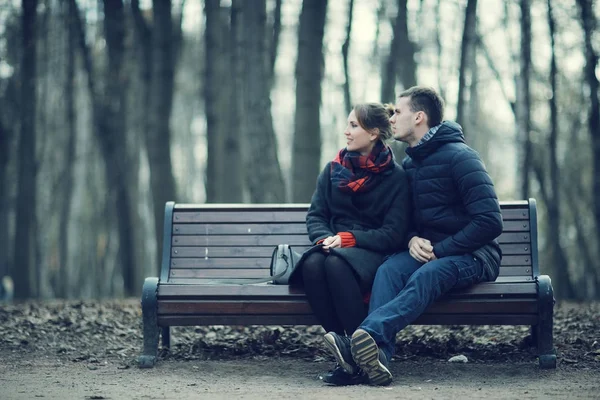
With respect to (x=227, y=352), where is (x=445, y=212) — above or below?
above

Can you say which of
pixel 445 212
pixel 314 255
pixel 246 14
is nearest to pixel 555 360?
pixel 445 212

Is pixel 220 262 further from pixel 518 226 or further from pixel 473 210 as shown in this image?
pixel 518 226

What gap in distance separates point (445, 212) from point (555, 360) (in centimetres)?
127

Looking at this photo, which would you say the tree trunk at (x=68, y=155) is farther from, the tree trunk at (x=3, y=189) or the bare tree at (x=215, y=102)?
the bare tree at (x=215, y=102)

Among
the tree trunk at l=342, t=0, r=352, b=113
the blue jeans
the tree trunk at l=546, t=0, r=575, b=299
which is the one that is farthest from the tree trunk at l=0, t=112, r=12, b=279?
the blue jeans

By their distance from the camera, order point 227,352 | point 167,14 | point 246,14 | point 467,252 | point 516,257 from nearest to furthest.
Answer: point 467,252
point 516,257
point 227,352
point 246,14
point 167,14

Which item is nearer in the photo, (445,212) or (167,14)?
(445,212)

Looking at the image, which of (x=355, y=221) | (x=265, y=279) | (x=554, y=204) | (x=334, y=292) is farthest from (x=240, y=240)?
(x=554, y=204)

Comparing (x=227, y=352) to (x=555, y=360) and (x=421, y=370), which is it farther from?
(x=555, y=360)

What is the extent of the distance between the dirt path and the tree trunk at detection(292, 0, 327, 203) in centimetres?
525

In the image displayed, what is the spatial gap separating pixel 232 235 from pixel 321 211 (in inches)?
32.8

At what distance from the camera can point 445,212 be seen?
5844 mm

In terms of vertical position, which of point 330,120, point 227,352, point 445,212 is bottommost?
point 227,352

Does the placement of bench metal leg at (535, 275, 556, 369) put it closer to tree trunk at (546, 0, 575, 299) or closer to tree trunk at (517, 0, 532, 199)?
tree trunk at (517, 0, 532, 199)
